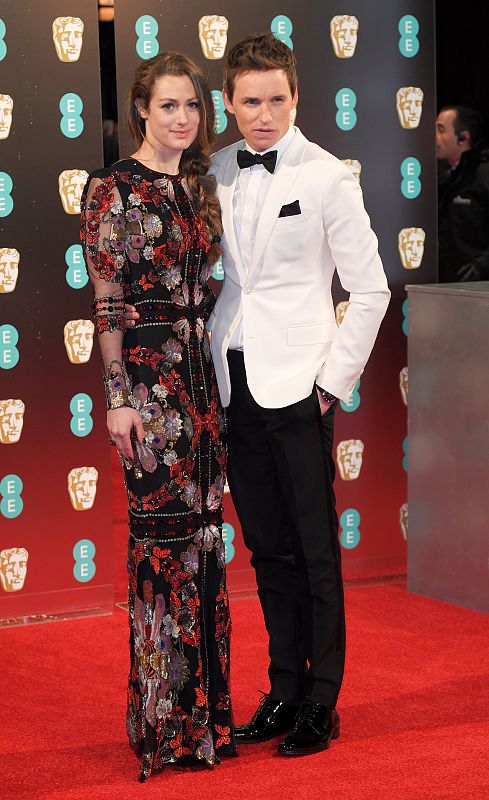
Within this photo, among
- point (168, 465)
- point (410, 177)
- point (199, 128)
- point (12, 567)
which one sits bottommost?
point (12, 567)

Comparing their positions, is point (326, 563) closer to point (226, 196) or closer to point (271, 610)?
point (271, 610)

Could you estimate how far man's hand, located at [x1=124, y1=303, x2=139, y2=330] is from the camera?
3092mm

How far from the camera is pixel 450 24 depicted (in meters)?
8.79

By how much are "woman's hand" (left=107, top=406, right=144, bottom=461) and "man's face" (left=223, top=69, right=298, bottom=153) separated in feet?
2.47

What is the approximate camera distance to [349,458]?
16.3 feet

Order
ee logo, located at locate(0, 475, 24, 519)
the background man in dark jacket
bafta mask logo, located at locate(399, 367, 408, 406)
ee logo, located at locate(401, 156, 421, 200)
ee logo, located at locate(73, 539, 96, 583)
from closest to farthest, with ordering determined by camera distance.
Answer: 1. ee logo, located at locate(0, 475, 24, 519)
2. ee logo, located at locate(73, 539, 96, 583)
3. ee logo, located at locate(401, 156, 421, 200)
4. bafta mask logo, located at locate(399, 367, 408, 406)
5. the background man in dark jacket

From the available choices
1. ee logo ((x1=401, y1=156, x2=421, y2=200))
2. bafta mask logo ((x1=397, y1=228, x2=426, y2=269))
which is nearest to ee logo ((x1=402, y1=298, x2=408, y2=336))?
bafta mask logo ((x1=397, y1=228, x2=426, y2=269))

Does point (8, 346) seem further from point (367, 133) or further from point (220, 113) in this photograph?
point (367, 133)

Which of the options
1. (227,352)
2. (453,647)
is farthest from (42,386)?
(453,647)

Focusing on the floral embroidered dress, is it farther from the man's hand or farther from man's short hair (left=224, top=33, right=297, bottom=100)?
man's short hair (left=224, top=33, right=297, bottom=100)

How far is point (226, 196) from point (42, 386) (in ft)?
4.81

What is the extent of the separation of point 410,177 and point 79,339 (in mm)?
1429

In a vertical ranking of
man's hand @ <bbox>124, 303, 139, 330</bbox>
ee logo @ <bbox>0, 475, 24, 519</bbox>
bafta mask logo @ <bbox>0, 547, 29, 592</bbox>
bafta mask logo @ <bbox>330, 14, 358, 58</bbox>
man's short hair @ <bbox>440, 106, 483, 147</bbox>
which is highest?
man's short hair @ <bbox>440, 106, 483, 147</bbox>

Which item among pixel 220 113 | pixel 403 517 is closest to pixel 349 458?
pixel 403 517
